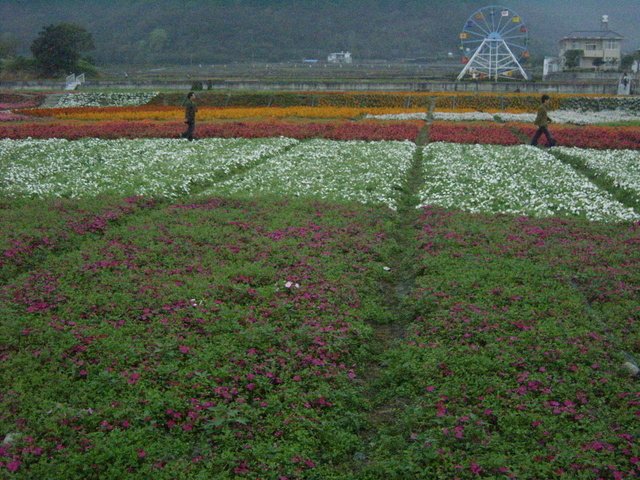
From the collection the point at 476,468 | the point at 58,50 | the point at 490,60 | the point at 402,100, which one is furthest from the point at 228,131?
the point at 58,50

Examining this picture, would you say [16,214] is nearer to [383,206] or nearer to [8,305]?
[8,305]

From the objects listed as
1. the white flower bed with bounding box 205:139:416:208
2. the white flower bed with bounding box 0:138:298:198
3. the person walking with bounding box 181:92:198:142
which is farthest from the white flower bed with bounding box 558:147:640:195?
the person walking with bounding box 181:92:198:142

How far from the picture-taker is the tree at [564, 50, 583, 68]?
9831 cm

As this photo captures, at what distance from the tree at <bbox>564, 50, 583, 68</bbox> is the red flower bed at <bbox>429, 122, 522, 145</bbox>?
73525 millimetres

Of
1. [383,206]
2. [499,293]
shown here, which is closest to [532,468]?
[499,293]

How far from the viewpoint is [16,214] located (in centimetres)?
1357

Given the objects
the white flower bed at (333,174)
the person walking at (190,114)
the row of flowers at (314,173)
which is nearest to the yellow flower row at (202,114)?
the person walking at (190,114)

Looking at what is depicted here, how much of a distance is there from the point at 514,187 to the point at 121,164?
475 inches

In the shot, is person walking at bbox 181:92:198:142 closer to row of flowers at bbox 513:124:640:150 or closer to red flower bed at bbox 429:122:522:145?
red flower bed at bbox 429:122:522:145

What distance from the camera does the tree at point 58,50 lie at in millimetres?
74938

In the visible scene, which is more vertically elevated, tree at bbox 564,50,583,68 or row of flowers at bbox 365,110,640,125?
tree at bbox 564,50,583,68

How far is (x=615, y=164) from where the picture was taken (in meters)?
21.5

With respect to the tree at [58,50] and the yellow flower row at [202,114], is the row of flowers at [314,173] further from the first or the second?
the tree at [58,50]

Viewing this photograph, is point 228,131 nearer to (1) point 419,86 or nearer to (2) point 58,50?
(1) point 419,86
